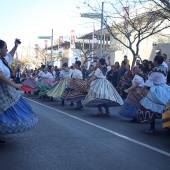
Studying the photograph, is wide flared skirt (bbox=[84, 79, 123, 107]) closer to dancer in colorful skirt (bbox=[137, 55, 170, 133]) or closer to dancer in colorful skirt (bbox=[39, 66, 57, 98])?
dancer in colorful skirt (bbox=[137, 55, 170, 133])

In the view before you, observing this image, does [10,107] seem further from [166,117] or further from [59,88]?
[59,88]

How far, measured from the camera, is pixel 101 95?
11.5 meters

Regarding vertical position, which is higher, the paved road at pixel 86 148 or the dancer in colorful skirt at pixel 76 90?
the dancer in colorful skirt at pixel 76 90

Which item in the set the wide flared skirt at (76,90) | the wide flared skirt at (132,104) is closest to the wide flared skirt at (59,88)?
the wide flared skirt at (76,90)

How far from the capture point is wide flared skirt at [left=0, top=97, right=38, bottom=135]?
6.53 metres

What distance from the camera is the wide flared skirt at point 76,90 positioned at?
44.9 ft

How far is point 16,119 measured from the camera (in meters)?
6.64

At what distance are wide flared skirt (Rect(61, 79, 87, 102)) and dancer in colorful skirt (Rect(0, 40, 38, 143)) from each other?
22.0 ft

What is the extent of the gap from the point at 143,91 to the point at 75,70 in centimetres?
496

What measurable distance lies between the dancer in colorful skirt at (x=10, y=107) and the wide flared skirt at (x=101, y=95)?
4.69m

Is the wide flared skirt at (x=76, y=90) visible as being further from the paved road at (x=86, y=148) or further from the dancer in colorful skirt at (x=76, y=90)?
the paved road at (x=86, y=148)

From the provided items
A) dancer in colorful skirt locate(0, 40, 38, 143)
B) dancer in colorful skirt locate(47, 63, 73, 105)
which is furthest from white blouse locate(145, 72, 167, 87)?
dancer in colorful skirt locate(47, 63, 73, 105)

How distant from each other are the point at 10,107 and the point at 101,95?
5.14m

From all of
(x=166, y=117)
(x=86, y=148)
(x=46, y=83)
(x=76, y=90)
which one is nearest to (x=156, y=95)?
(x=166, y=117)
